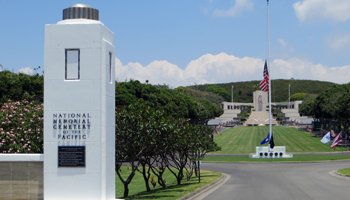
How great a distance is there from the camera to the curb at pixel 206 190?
29.7 meters

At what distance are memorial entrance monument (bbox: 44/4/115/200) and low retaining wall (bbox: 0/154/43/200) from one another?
59 cm

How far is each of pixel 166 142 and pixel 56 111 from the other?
45.4 ft

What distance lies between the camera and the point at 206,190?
34.3 meters

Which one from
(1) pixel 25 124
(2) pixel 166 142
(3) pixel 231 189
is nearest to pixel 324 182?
(3) pixel 231 189

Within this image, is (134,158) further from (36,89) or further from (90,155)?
(36,89)

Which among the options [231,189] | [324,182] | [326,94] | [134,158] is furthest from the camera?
[326,94]

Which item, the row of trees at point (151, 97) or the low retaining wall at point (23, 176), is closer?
the low retaining wall at point (23, 176)

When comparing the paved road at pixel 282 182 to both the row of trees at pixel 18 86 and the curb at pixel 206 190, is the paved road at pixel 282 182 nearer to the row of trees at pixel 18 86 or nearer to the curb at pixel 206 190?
the curb at pixel 206 190

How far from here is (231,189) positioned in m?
35.0

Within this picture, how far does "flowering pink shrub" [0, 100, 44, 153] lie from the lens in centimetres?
2445

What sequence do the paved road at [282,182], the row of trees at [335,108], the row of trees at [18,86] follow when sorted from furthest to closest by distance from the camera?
the row of trees at [335,108], the row of trees at [18,86], the paved road at [282,182]

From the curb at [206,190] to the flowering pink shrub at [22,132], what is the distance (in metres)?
7.12

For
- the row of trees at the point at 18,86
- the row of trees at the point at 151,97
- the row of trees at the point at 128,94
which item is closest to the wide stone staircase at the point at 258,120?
the row of trees at the point at 128,94

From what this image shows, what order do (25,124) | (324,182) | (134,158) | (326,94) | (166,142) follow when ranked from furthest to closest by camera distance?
(326,94) → (324,182) → (166,142) → (134,158) → (25,124)
